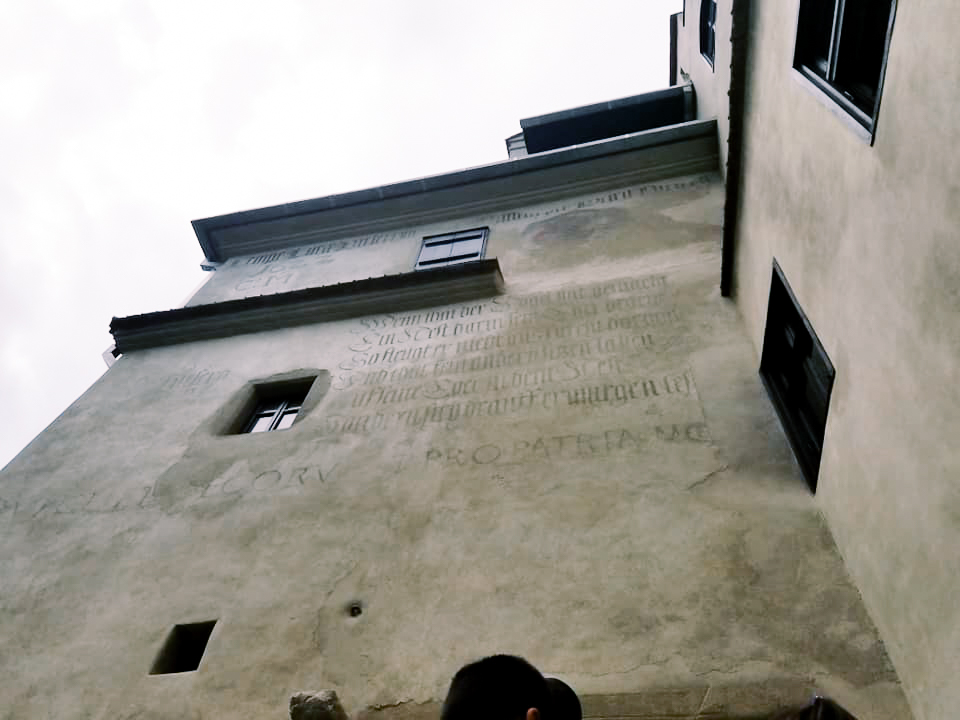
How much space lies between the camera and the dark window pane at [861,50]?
120 inches

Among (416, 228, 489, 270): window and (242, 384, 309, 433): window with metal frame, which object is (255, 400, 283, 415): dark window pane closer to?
(242, 384, 309, 433): window with metal frame

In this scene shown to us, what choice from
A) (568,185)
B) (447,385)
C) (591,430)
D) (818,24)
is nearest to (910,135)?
(818,24)

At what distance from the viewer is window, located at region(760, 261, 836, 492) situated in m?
3.95

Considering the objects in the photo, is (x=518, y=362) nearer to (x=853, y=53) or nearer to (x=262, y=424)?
(x=262, y=424)

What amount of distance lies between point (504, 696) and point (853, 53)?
3362 millimetres

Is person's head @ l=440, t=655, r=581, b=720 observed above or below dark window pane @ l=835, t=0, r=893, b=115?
below

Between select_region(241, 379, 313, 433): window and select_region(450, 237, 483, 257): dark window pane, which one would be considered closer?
select_region(241, 379, 313, 433): window

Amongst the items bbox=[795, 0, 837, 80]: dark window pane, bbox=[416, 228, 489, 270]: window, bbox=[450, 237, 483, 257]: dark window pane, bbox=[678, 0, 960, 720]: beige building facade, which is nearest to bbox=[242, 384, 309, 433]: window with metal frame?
bbox=[416, 228, 489, 270]: window

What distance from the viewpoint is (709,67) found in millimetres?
10961

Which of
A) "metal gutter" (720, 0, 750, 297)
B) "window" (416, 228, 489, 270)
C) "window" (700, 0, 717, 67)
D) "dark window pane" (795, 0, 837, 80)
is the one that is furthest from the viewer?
"window" (700, 0, 717, 67)

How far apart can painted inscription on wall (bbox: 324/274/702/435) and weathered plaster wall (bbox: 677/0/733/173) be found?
2452 millimetres

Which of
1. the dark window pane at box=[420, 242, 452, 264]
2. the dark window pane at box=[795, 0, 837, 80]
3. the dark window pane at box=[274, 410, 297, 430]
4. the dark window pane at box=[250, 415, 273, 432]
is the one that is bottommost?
the dark window pane at box=[420, 242, 452, 264]

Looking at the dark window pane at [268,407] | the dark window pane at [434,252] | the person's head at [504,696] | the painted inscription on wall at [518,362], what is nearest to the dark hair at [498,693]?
the person's head at [504,696]

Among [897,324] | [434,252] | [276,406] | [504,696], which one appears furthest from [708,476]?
[434,252]
